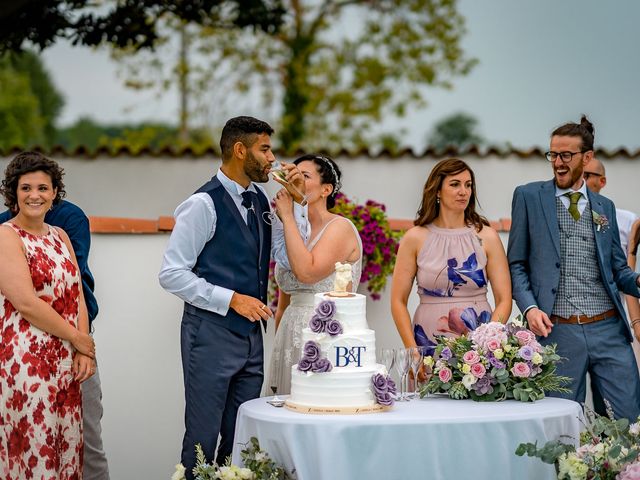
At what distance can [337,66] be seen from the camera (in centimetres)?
2006

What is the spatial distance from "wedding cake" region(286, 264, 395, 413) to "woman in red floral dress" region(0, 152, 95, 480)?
109 cm

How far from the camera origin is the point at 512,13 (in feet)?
66.1

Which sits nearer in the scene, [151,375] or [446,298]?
[446,298]

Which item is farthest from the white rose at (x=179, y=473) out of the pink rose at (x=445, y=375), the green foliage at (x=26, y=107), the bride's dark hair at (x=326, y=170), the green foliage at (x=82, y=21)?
the green foliage at (x=26, y=107)

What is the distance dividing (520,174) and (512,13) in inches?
461

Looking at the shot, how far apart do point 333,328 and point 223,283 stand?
2.41 feet

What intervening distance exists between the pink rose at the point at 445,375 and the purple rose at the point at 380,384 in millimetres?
434

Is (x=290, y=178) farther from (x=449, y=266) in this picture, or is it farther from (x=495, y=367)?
(x=495, y=367)

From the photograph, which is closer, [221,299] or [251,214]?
[221,299]

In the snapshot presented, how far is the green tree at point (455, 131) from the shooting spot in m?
22.0

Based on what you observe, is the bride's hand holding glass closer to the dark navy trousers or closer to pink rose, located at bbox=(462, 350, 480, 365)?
the dark navy trousers

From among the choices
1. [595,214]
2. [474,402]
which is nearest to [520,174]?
[595,214]

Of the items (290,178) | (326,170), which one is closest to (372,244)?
(326,170)

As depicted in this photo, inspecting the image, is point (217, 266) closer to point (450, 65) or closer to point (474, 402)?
point (474, 402)
